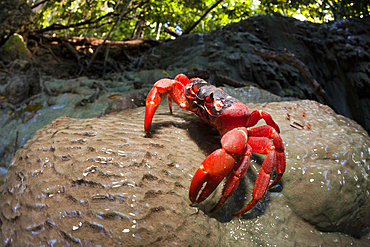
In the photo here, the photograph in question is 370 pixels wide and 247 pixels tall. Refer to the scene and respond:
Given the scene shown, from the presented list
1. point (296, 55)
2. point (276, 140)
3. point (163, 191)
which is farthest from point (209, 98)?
point (296, 55)

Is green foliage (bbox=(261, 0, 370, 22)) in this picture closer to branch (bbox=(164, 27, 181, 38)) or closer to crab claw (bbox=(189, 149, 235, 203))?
branch (bbox=(164, 27, 181, 38))

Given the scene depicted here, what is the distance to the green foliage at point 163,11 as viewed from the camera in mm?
7746

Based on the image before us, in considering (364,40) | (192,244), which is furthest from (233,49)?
(192,244)

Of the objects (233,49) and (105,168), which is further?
(233,49)

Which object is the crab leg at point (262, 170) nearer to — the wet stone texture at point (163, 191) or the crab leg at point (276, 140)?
the crab leg at point (276, 140)

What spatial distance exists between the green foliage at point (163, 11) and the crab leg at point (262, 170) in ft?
23.8

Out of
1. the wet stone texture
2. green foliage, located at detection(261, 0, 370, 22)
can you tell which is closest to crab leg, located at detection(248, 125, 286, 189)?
the wet stone texture

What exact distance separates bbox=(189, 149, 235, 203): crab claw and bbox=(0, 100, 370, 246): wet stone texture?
0.23m

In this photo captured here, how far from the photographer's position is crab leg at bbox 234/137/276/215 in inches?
75.6

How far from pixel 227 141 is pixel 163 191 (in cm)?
71

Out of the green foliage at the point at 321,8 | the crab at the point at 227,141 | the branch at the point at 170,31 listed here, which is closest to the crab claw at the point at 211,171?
the crab at the point at 227,141

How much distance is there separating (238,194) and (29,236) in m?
1.88

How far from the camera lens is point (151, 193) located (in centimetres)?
173

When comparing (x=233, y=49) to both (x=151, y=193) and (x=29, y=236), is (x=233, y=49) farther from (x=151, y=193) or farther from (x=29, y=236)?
(x=29, y=236)
